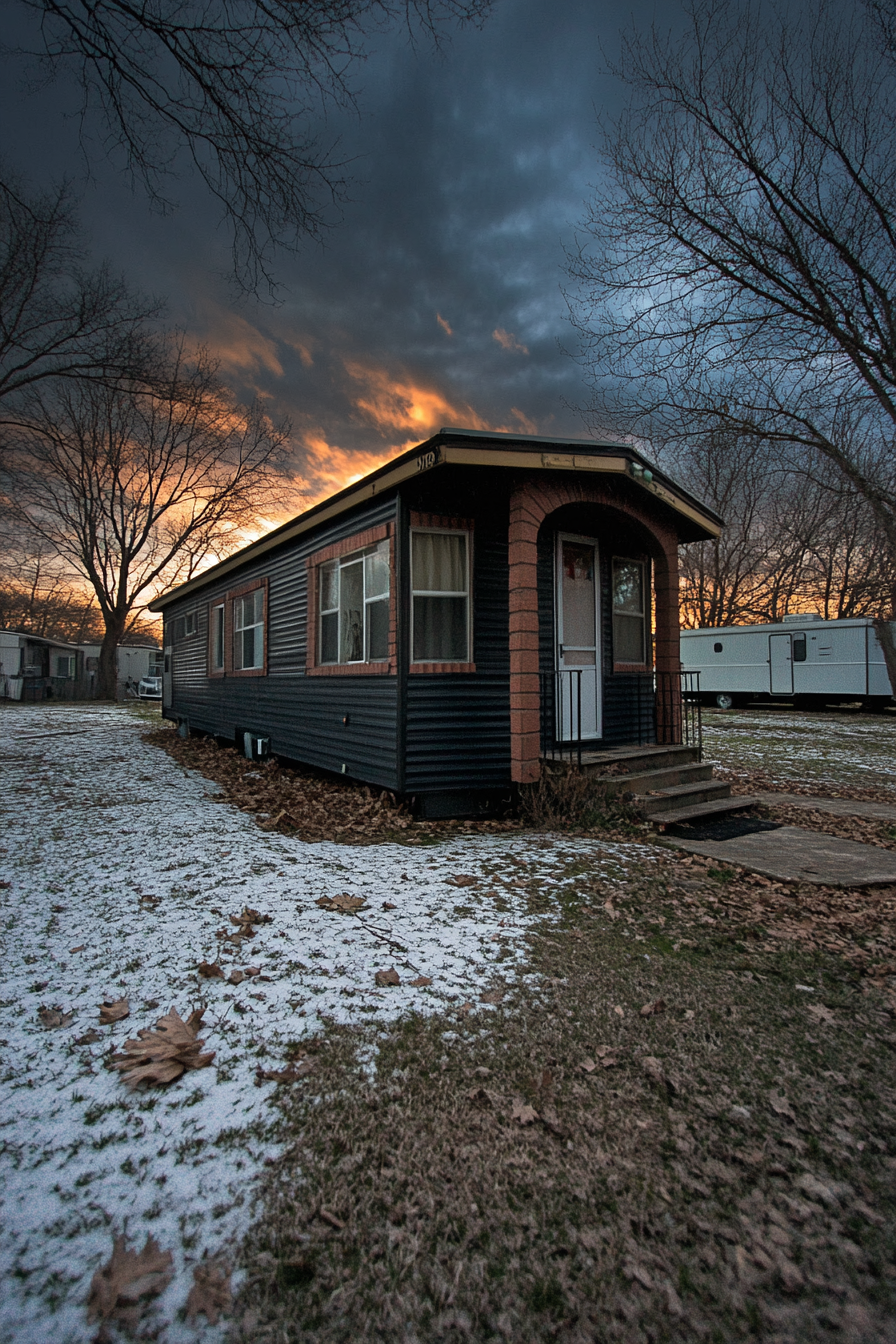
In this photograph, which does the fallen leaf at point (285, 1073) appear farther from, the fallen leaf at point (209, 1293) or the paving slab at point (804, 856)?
the paving slab at point (804, 856)

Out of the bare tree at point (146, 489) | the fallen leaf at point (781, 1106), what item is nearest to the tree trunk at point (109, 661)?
the bare tree at point (146, 489)

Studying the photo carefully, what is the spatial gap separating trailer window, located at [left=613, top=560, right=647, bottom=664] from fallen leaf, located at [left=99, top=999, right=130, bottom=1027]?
21.5ft

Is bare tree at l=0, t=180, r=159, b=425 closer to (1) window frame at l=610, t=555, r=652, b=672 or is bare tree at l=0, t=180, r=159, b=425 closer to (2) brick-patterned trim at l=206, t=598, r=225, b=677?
(2) brick-patterned trim at l=206, t=598, r=225, b=677

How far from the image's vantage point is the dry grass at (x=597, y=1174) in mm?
1462

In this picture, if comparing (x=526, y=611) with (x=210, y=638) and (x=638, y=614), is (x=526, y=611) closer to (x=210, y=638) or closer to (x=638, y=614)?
(x=638, y=614)

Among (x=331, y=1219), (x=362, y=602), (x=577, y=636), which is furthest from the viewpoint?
(x=577, y=636)

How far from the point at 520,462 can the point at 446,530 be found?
1073 millimetres

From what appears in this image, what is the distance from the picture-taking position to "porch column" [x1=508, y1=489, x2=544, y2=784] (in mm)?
6160

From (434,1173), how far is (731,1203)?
847 mm

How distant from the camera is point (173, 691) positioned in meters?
17.2

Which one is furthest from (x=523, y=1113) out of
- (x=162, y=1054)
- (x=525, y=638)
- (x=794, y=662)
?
(x=794, y=662)

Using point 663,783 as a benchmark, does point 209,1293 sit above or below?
below

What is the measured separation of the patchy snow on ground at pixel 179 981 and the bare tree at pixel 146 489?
81.1 feet

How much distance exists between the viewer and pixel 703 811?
629 cm
